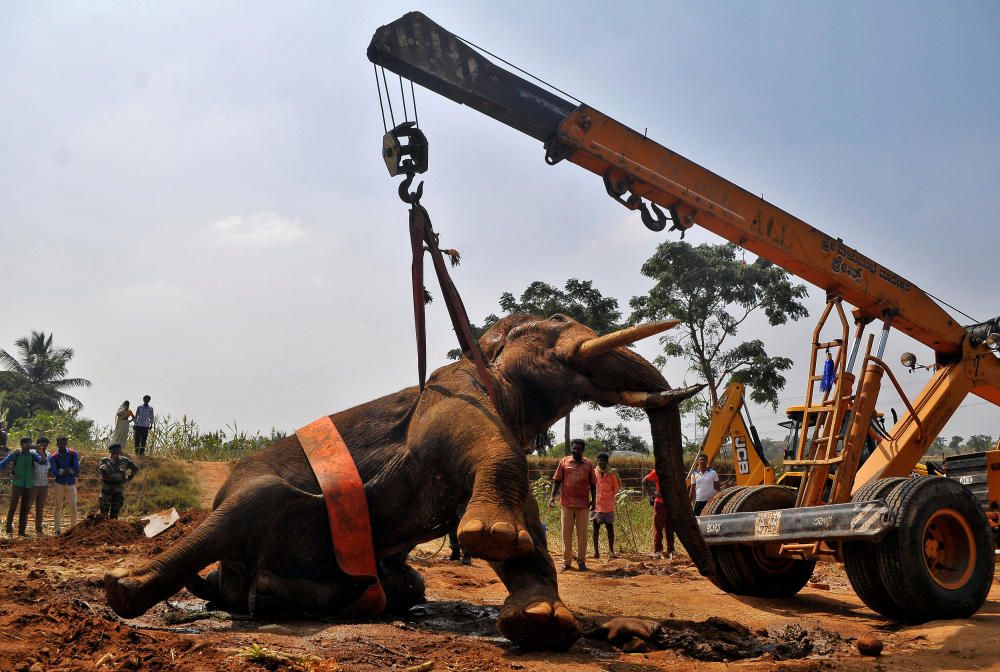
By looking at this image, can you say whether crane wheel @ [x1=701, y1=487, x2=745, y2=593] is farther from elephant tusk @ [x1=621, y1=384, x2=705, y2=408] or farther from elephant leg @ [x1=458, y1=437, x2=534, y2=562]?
elephant leg @ [x1=458, y1=437, x2=534, y2=562]

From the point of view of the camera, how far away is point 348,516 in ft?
18.0

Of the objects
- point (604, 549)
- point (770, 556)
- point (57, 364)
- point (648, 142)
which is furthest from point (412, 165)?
point (57, 364)

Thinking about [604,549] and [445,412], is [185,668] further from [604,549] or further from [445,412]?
[604,549]

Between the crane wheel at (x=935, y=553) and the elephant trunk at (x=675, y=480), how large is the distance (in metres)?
1.70

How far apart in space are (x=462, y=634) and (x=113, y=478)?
33.8 ft

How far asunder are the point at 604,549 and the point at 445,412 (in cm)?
923

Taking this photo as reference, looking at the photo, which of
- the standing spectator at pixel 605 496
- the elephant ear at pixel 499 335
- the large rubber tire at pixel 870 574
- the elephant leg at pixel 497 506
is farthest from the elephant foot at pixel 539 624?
the standing spectator at pixel 605 496

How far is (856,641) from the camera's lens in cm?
540

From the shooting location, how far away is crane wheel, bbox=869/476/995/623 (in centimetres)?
622

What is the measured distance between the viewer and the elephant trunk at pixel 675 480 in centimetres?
552

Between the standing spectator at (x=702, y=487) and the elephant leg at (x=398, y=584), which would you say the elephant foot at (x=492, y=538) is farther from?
the standing spectator at (x=702, y=487)

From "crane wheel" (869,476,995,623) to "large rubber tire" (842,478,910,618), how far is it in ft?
0.12

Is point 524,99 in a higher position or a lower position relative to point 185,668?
higher

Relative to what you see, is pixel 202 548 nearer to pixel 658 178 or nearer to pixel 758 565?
pixel 658 178
